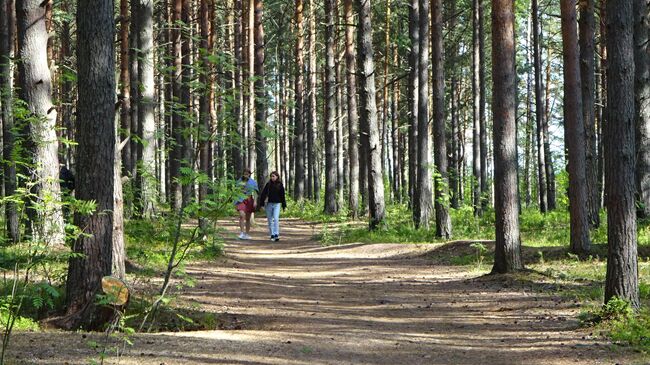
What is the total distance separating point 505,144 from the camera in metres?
11.8

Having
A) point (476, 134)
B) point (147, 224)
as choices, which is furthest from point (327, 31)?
point (147, 224)

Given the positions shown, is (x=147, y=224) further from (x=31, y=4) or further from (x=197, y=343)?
(x=197, y=343)

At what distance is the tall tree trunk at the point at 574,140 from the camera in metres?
12.6

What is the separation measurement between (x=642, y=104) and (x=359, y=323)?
450 inches

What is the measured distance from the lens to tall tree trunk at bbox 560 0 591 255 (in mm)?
12578

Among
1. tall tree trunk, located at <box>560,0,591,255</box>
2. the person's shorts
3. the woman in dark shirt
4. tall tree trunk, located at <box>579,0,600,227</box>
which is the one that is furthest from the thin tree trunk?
the person's shorts

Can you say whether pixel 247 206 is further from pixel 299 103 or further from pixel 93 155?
pixel 299 103

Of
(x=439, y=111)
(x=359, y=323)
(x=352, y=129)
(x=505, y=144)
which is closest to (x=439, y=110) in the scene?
(x=439, y=111)

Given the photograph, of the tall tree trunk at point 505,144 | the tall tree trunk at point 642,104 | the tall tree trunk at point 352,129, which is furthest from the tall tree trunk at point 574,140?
the tall tree trunk at point 352,129

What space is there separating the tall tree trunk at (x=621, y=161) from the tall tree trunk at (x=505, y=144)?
367 centimetres

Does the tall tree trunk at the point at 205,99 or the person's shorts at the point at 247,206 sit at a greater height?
the tall tree trunk at the point at 205,99

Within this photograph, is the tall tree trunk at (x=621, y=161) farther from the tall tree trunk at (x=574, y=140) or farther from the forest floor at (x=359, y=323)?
the tall tree trunk at (x=574, y=140)

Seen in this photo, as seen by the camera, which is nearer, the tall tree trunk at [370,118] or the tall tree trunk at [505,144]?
the tall tree trunk at [505,144]

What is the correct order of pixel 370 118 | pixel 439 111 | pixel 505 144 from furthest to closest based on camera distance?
pixel 370 118 < pixel 439 111 < pixel 505 144
